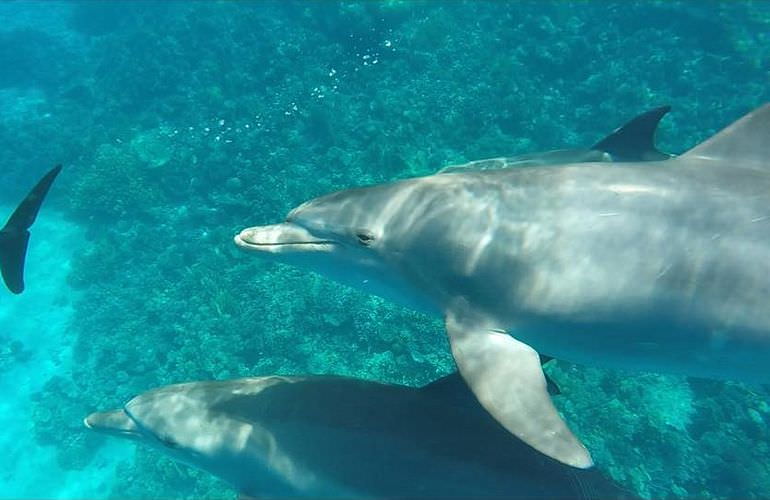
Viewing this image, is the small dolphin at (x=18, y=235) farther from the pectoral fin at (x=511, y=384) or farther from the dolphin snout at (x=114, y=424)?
the pectoral fin at (x=511, y=384)

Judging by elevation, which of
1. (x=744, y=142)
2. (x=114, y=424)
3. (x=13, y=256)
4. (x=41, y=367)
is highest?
(x=744, y=142)

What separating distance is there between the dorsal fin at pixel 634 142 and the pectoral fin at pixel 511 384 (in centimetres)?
408

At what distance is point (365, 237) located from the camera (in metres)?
4.34

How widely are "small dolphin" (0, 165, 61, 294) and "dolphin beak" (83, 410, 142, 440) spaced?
3.70 meters

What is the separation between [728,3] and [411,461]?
18.4 metres

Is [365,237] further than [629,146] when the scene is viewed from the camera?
No

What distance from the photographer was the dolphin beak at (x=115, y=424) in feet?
17.0

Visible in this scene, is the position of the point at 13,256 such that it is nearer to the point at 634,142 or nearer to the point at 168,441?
the point at 168,441

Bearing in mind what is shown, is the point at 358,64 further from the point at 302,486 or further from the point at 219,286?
the point at 302,486

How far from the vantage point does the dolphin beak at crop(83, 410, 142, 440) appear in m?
5.17

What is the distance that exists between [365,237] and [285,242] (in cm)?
71

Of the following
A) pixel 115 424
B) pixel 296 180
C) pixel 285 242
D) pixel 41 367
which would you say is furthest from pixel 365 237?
pixel 41 367

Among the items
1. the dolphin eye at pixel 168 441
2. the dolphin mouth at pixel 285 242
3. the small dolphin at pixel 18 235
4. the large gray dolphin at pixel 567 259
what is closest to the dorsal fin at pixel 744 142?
the large gray dolphin at pixel 567 259

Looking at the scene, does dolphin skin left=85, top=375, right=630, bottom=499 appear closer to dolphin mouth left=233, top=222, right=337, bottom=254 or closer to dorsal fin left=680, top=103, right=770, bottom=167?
dolphin mouth left=233, top=222, right=337, bottom=254
